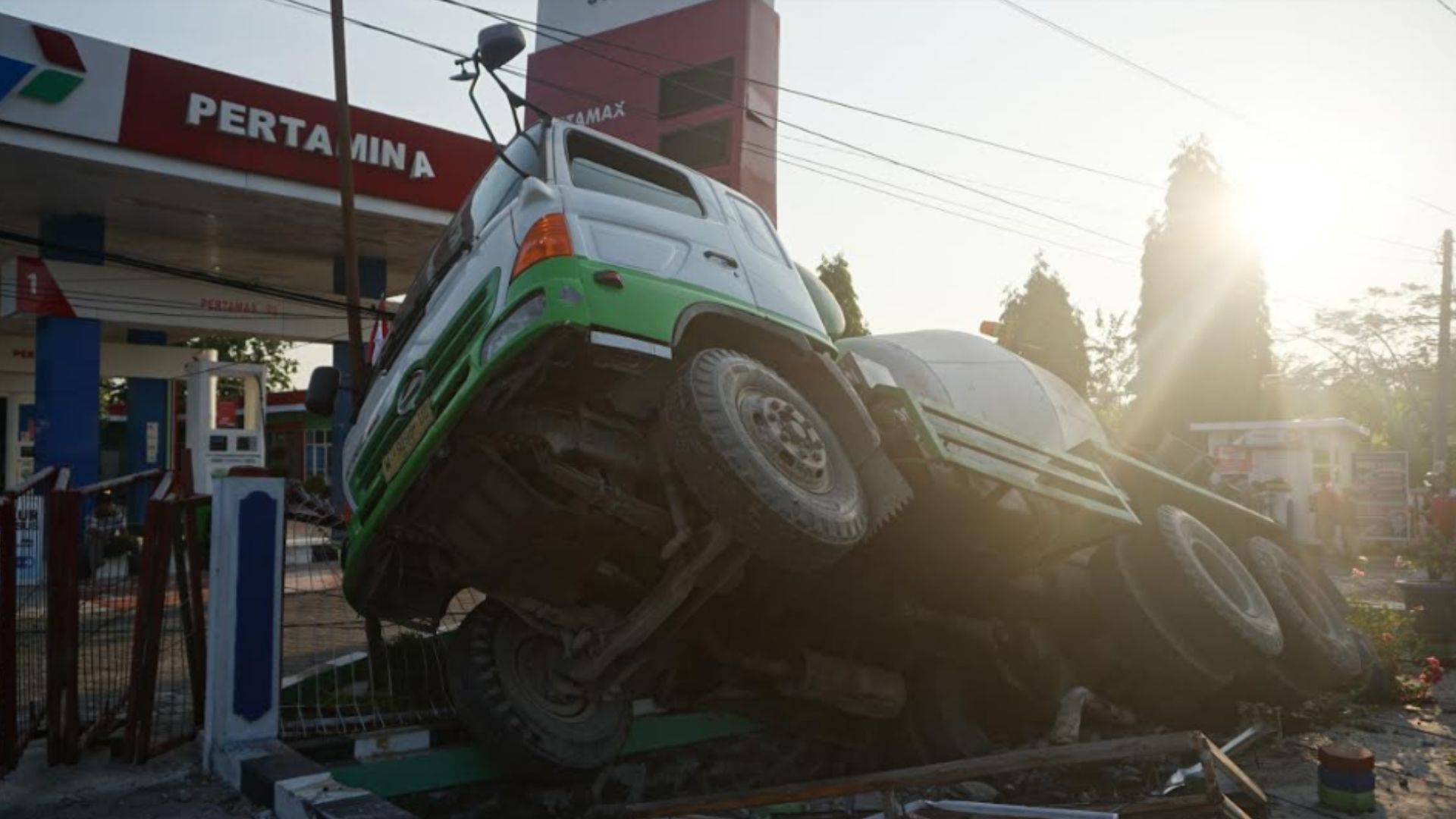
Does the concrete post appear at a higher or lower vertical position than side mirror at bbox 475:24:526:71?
lower

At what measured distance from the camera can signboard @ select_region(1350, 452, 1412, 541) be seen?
20.7 meters

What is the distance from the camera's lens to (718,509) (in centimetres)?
336

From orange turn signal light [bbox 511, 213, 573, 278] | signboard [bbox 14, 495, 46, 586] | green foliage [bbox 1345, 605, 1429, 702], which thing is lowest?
green foliage [bbox 1345, 605, 1429, 702]

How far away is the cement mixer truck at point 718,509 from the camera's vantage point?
11.4 ft

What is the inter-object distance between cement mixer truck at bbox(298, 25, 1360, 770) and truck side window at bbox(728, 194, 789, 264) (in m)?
0.03

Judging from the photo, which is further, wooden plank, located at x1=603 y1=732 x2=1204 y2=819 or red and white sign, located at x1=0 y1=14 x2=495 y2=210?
red and white sign, located at x1=0 y1=14 x2=495 y2=210

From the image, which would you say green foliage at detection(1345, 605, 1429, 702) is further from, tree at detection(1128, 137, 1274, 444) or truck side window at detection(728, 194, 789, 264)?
tree at detection(1128, 137, 1274, 444)

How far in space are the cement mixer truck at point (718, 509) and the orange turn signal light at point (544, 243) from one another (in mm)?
15

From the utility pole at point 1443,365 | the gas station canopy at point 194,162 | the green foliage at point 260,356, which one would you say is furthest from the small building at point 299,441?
the utility pole at point 1443,365

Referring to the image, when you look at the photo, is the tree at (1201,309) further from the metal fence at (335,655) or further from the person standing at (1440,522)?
the metal fence at (335,655)

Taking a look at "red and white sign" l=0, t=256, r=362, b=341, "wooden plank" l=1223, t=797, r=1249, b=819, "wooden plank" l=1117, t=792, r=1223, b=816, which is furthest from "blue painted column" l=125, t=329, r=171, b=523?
"wooden plank" l=1223, t=797, r=1249, b=819

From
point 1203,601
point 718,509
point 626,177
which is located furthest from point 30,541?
point 1203,601

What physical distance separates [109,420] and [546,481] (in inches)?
1320

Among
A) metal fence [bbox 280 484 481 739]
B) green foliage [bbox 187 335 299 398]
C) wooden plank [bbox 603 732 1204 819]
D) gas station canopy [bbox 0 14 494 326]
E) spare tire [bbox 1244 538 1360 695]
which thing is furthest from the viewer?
green foliage [bbox 187 335 299 398]
